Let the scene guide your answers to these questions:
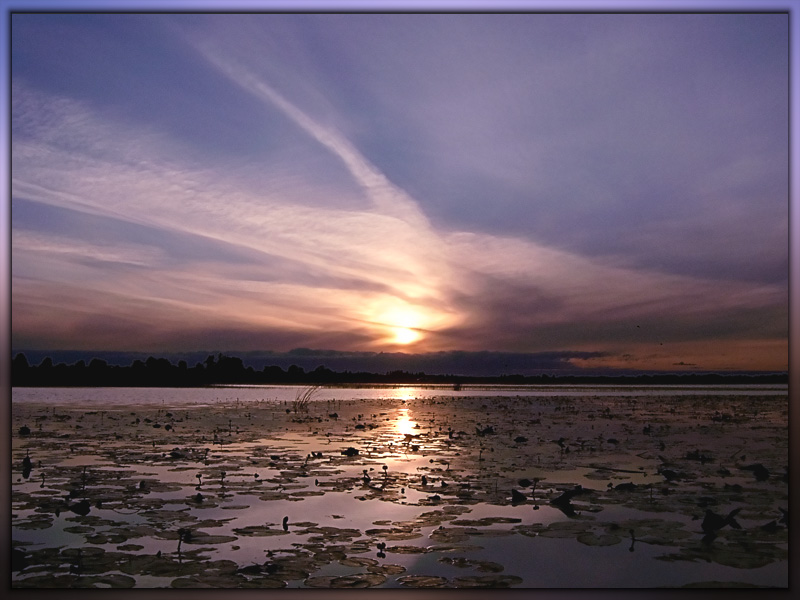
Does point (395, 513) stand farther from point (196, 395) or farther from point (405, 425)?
point (196, 395)

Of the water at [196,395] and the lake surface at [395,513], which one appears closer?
the lake surface at [395,513]

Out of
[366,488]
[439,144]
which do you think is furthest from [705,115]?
[366,488]

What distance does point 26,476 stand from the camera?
9602mm

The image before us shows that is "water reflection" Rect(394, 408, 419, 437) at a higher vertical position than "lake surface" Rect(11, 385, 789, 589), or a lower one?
lower

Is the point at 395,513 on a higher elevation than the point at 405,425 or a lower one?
higher

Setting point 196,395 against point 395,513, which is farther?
point 196,395

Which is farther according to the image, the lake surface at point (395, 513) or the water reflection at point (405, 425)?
the water reflection at point (405, 425)

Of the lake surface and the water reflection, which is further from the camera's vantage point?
the water reflection

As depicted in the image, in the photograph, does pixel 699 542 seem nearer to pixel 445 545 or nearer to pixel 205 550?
pixel 445 545

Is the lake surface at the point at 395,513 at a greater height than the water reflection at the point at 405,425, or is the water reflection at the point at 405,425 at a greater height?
the lake surface at the point at 395,513

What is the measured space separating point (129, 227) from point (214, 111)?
2.41m

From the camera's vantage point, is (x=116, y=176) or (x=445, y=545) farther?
(x=116, y=176)

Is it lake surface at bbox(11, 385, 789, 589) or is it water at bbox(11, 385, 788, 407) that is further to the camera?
water at bbox(11, 385, 788, 407)

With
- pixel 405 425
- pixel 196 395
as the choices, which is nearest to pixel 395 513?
pixel 405 425
